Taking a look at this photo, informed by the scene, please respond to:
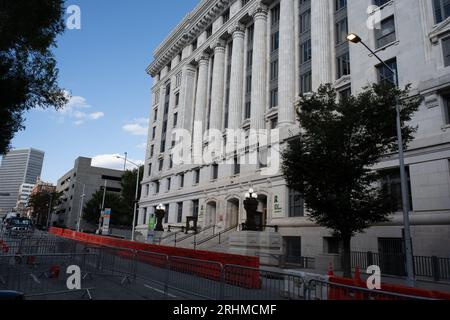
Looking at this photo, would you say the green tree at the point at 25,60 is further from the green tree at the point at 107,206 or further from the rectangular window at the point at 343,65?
the green tree at the point at 107,206

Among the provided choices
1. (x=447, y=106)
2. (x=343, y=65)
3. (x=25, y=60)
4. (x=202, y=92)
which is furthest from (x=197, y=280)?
(x=202, y=92)

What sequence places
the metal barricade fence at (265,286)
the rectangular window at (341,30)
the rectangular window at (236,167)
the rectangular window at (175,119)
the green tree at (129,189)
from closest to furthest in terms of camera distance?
the metal barricade fence at (265,286)
the rectangular window at (341,30)
the rectangular window at (236,167)
the rectangular window at (175,119)
the green tree at (129,189)

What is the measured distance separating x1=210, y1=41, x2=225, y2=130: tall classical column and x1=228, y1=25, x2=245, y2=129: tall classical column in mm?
3291

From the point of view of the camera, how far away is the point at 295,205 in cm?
2789

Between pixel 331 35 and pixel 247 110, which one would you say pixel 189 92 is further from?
pixel 331 35

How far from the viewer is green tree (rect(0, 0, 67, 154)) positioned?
13.9 metres

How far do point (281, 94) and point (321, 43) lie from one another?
216 inches

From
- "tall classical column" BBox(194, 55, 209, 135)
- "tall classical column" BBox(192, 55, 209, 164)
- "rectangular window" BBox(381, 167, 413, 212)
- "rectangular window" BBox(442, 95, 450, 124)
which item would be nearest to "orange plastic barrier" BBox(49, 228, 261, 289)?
"rectangular window" BBox(381, 167, 413, 212)

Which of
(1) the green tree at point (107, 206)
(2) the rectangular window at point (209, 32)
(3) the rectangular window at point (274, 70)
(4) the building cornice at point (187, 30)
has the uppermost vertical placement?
(4) the building cornice at point (187, 30)

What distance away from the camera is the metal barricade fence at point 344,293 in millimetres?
5784

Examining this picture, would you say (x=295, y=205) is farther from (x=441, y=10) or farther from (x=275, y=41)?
(x=275, y=41)

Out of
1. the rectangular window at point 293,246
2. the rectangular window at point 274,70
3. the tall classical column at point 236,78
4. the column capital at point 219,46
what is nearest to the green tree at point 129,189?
the column capital at point 219,46

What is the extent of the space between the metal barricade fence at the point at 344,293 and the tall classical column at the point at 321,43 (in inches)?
874

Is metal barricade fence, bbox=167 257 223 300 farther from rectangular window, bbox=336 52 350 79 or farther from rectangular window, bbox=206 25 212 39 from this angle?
rectangular window, bbox=206 25 212 39
